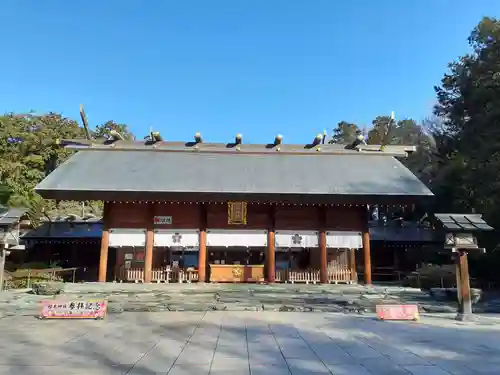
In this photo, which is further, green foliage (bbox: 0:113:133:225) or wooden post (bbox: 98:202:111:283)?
green foliage (bbox: 0:113:133:225)

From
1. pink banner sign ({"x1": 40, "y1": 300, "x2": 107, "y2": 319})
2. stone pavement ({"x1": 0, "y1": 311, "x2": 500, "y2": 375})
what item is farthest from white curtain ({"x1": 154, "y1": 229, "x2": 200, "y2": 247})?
pink banner sign ({"x1": 40, "y1": 300, "x2": 107, "y2": 319})

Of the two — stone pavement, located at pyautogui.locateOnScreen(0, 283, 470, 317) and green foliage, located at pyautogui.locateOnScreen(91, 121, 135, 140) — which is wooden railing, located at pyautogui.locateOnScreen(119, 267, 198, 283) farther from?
green foliage, located at pyautogui.locateOnScreen(91, 121, 135, 140)

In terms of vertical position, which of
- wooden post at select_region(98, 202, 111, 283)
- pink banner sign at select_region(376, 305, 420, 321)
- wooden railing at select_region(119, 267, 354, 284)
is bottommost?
pink banner sign at select_region(376, 305, 420, 321)

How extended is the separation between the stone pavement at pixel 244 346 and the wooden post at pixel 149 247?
23.4ft

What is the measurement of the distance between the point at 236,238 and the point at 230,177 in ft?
10.2

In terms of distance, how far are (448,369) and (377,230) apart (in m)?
20.3

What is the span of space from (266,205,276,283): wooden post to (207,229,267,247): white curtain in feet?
0.88

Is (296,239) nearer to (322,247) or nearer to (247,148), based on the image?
(322,247)

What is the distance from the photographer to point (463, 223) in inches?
430

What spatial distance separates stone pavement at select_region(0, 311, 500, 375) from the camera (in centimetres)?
545

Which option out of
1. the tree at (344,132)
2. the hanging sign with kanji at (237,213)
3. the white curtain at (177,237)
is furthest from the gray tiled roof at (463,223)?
the tree at (344,132)

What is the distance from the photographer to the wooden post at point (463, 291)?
10273 mm

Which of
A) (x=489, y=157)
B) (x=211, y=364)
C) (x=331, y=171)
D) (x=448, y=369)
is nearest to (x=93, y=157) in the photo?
(x=331, y=171)

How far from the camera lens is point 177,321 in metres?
9.76
